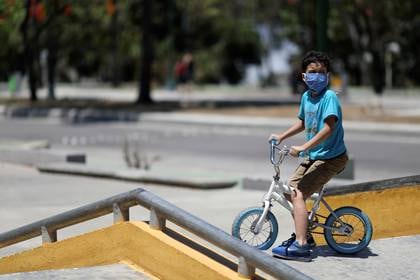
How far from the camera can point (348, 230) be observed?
6.62m

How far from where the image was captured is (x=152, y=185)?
39.4 ft

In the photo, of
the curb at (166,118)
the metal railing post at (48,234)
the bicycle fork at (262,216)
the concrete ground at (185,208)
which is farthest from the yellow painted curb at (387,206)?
the curb at (166,118)

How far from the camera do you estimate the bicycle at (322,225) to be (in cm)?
657

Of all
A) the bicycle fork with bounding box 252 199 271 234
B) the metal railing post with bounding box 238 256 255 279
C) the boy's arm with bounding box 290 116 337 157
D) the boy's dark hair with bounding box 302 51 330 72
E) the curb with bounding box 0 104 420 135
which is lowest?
the curb with bounding box 0 104 420 135

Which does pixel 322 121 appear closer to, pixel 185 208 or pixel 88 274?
pixel 88 274

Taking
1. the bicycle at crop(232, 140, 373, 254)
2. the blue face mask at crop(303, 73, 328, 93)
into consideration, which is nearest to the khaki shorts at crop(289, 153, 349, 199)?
the bicycle at crop(232, 140, 373, 254)

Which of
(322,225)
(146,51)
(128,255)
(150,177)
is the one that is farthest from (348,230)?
(146,51)

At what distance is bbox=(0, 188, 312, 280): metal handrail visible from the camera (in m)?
5.36

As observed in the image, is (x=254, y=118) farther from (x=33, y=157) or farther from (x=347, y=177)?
(x=347, y=177)

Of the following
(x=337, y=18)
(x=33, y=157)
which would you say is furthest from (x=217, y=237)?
(x=337, y=18)

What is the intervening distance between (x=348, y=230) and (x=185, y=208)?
11.7ft

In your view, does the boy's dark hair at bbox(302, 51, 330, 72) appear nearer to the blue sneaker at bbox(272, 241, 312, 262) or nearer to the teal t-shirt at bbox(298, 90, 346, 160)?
the teal t-shirt at bbox(298, 90, 346, 160)

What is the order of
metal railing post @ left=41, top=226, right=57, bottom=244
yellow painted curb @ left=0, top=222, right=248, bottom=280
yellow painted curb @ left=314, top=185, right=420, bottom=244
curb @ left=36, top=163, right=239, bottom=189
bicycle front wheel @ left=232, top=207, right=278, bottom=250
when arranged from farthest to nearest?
curb @ left=36, top=163, right=239, bottom=189
yellow painted curb @ left=314, top=185, right=420, bottom=244
metal railing post @ left=41, top=226, right=57, bottom=244
bicycle front wheel @ left=232, top=207, right=278, bottom=250
yellow painted curb @ left=0, top=222, right=248, bottom=280

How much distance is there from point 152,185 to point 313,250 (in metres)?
5.43
